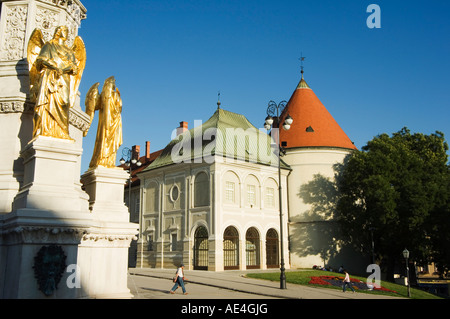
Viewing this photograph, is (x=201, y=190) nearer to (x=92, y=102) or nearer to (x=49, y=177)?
(x=92, y=102)

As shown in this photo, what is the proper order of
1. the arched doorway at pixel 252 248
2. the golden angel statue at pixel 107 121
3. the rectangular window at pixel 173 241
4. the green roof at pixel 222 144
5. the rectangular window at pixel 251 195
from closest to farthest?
the golden angel statue at pixel 107 121
the green roof at pixel 222 144
the arched doorway at pixel 252 248
the rectangular window at pixel 173 241
the rectangular window at pixel 251 195

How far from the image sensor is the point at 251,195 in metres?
39.2

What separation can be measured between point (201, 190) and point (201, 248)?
480 centimetres

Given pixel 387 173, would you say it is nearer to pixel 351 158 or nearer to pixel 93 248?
pixel 351 158

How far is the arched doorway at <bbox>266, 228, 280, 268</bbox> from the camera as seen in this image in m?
39.6

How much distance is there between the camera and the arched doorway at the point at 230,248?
36.3 m

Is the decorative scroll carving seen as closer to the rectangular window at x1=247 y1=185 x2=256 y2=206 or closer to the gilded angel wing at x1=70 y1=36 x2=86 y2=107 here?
the gilded angel wing at x1=70 y1=36 x2=86 y2=107

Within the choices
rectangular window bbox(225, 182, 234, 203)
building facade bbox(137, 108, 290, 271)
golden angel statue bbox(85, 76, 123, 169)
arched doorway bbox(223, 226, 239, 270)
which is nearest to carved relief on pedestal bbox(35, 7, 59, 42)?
golden angel statue bbox(85, 76, 123, 169)

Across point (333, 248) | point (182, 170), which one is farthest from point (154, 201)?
point (333, 248)

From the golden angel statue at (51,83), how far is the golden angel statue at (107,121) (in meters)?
1.91

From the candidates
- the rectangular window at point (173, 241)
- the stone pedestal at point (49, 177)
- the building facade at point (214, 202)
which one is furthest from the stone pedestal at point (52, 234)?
the rectangular window at point (173, 241)

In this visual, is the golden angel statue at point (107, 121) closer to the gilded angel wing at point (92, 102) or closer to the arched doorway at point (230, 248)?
the gilded angel wing at point (92, 102)

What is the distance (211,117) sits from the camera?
138 ft

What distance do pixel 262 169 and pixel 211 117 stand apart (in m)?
7.01
